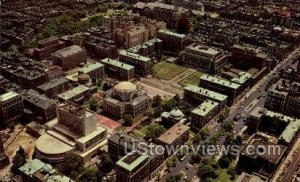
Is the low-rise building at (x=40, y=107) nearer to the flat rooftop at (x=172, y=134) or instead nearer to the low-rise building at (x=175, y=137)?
the low-rise building at (x=175, y=137)

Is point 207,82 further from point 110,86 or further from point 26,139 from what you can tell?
point 26,139

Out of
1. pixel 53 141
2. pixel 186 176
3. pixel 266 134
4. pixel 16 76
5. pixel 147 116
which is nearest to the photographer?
pixel 186 176

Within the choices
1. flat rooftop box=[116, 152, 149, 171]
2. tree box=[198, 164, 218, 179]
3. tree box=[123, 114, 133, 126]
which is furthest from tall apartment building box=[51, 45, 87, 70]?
tree box=[198, 164, 218, 179]

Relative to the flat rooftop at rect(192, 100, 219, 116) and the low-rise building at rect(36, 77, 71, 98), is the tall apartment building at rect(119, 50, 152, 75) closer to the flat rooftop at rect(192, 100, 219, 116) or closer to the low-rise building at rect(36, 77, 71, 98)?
the low-rise building at rect(36, 77, 71, 98)

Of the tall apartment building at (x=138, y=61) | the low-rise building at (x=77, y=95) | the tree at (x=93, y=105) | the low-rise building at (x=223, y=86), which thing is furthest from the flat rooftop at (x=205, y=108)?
the low-rise building at (x=77, y=95)

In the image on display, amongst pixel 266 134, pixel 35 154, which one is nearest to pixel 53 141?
A: pixel 35 154

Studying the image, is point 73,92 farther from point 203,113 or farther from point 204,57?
point 204,57
